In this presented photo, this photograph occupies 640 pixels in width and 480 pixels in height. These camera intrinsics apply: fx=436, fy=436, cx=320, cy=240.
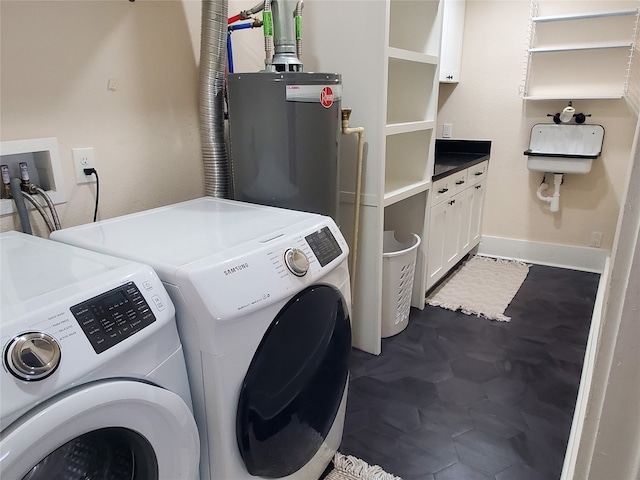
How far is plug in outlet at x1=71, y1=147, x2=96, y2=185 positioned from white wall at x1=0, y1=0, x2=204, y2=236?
0.06ft

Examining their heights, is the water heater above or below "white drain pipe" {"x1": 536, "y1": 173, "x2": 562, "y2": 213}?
above

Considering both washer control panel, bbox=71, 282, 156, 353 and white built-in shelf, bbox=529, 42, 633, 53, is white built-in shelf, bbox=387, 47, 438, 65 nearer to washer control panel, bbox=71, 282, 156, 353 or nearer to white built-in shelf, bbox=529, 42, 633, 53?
white built-in shelf, bbox=529, 42, 633, 53

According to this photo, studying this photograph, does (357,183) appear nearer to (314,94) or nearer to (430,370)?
(314,94)

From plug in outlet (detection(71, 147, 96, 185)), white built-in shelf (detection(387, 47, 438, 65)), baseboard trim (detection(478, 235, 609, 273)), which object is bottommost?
baseboard trim (detection(478, 235, 609, 273))

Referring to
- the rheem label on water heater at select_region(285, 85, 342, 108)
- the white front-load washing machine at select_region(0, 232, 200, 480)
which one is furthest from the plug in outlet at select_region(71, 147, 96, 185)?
the rheem label on water heater at select_region(285, 85, 342, 108)

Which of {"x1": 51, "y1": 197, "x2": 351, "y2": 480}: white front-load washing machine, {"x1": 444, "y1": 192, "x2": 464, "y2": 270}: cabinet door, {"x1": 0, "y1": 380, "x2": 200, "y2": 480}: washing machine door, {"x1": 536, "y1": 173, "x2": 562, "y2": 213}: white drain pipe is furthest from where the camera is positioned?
{"x1": 536, "y1": 173, "x2": 562, "y2": 213}: white drain pipe

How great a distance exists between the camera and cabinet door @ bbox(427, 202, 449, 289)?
2.59m

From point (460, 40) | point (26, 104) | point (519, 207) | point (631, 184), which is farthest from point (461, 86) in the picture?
point (631, 184)

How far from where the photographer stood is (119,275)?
86 centimetres

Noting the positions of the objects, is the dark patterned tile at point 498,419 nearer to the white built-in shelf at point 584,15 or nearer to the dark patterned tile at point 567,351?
the dark patterned tile at point 567,351

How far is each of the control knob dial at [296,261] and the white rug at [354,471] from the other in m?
0.84

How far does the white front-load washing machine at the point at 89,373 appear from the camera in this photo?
637 millimetres

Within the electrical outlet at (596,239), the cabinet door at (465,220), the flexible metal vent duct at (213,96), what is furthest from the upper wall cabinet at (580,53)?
the flexible metal vent duct at (213,96)

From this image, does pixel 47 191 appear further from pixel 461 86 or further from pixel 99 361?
pixel 461 86
